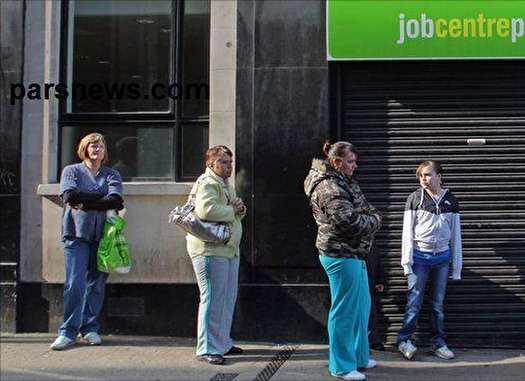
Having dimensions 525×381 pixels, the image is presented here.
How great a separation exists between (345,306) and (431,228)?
1.19 meters

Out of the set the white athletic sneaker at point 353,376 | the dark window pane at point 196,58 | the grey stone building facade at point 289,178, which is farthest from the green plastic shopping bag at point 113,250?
the white athletic sneaker at point 353,376

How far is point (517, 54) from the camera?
260 inches

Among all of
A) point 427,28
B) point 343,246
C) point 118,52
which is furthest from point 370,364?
point 118,52

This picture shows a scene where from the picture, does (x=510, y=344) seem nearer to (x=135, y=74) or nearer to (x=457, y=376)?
(x=457, y=376)

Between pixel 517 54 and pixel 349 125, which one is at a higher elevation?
pixel 517 54

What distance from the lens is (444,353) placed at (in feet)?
20.6

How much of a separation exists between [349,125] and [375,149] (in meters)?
0.34

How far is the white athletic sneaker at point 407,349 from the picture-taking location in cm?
625

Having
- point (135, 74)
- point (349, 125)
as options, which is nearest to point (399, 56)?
point (349, 125)

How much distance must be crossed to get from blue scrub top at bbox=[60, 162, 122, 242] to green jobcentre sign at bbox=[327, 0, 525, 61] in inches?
99.8

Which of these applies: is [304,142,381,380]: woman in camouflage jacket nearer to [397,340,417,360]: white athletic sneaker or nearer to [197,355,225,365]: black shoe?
[397,340,417,360]: white athletic sneaker

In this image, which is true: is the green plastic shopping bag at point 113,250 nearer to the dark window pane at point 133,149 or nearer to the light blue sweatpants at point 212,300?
the light blue sweatpants at point 212,300

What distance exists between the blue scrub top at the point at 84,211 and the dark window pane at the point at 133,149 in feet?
2.53

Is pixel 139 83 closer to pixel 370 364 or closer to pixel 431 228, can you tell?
pixel 431 228
